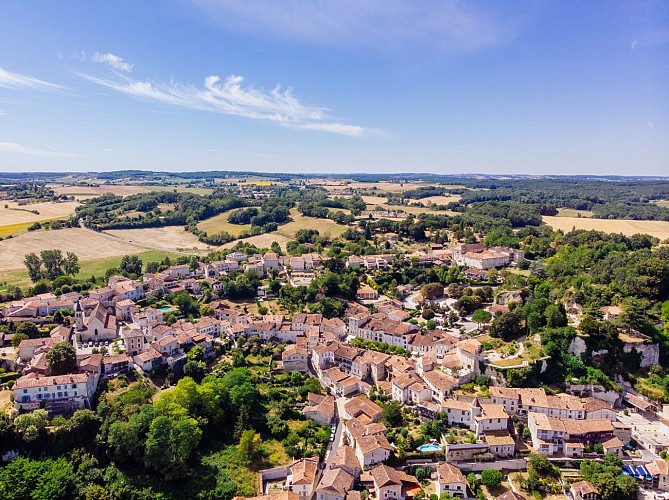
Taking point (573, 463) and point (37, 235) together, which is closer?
point (573, 463)

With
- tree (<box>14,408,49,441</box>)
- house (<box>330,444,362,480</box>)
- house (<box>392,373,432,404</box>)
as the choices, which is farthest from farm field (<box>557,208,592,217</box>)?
tree (<box>14,408,49,441</box>)

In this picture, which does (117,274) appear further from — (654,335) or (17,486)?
(654,335)

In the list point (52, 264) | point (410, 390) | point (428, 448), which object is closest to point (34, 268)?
point (52, 264)

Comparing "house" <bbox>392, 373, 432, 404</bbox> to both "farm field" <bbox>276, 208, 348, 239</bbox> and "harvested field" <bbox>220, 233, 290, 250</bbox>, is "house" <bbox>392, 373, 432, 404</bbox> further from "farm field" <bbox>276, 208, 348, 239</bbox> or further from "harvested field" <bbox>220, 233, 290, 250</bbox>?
"farm field" <bbox>276, 208, 348, 239</bbox>

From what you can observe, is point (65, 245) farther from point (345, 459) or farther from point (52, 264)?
point (345, 459)

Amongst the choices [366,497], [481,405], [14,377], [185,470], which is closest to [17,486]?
[185,470]

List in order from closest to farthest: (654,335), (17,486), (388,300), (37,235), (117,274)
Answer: (17,486), (654,335), (388,300), (117,274), (37,235)
